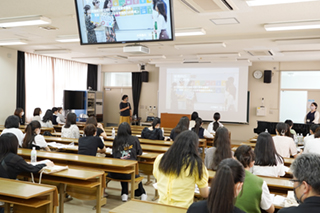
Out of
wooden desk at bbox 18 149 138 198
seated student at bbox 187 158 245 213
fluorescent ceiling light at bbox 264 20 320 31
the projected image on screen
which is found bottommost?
wooden desk at bbox 18 149 138 198

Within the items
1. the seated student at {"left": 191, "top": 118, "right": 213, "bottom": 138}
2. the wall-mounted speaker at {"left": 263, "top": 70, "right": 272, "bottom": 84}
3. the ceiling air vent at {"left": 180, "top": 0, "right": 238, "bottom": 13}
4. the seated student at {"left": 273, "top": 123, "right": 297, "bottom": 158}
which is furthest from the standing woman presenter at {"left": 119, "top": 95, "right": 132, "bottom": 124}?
the seated student at {"left": 273, "top": 123, "right": 297, "bottom": 158}

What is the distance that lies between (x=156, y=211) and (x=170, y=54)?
8.08 m

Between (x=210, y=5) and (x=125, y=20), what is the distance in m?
1.47

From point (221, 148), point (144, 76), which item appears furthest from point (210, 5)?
point (144, 76)

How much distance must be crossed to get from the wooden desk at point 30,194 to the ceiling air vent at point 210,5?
3133mm

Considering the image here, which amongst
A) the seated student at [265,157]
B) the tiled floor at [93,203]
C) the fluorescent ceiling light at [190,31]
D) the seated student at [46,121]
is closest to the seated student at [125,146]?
the tiled floor at [93,203]

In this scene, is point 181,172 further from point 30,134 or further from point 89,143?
point 30,134

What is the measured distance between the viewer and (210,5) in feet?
14.6

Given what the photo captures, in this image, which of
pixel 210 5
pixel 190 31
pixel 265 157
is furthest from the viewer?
pixel 190 31

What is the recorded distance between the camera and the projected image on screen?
11.1 m

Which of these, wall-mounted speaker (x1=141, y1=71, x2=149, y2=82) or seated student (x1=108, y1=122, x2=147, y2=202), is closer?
seated student (x1=108, y1=122, x2=147, y2=202)

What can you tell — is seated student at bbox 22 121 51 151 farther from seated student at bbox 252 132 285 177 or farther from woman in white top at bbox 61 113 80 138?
seated student at bbox 252 132 285 177

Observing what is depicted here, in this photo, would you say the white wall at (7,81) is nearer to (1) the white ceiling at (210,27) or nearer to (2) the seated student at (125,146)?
(1) the white ceiling at (210,27)

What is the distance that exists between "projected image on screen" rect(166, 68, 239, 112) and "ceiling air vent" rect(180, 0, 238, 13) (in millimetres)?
6459
